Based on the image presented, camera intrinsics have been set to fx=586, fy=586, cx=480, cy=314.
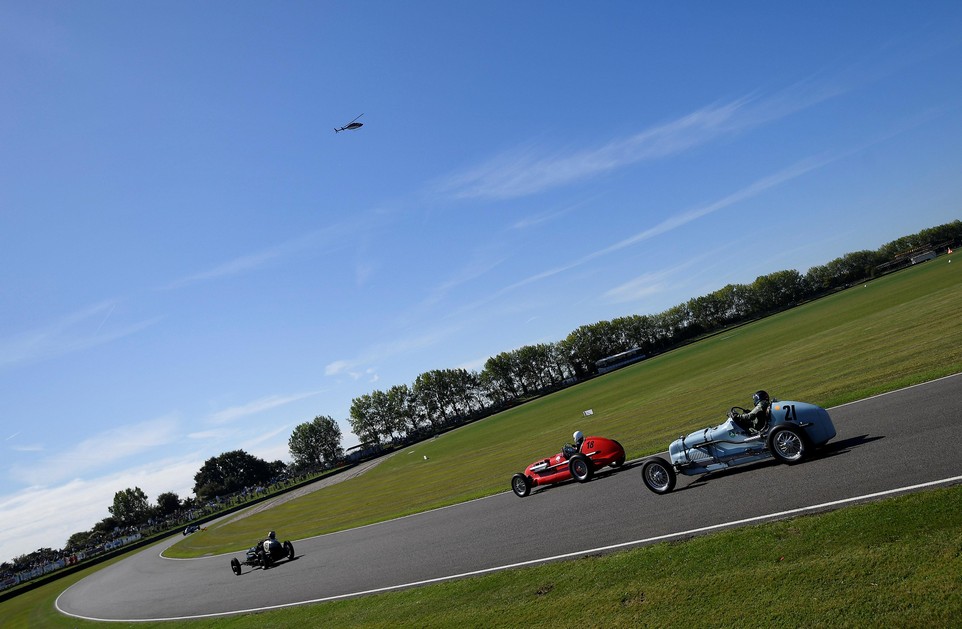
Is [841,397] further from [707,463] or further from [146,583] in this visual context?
[146,583]

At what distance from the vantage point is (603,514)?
1427 centimetres

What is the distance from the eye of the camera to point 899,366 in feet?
70.9

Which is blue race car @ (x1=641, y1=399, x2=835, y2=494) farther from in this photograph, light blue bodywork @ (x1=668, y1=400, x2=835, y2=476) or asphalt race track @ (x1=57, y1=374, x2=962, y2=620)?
asphalt race track @ (x1=57, y1=374, x2=962, y2=620)

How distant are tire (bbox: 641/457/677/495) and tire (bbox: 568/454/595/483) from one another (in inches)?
179

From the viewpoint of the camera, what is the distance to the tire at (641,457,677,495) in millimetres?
14172

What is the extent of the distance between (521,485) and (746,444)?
8651 millimetres

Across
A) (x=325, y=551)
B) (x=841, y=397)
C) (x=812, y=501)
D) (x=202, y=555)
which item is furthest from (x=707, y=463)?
(x=202, y=555)

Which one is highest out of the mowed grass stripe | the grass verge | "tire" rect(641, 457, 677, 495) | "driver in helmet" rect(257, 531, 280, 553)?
"driver in helmet" rect(257, 531, 280, 553)

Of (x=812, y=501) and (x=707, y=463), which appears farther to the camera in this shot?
(x=707, y=463)

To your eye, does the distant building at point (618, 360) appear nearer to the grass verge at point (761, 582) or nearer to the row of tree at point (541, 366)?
the row of tree at point (541, 366)

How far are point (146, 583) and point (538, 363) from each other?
502 ft

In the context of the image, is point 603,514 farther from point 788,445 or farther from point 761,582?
point 761,582

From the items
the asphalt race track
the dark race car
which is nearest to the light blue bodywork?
the asphalt race track

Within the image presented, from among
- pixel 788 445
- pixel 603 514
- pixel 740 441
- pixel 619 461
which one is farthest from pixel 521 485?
pixel 788 445
